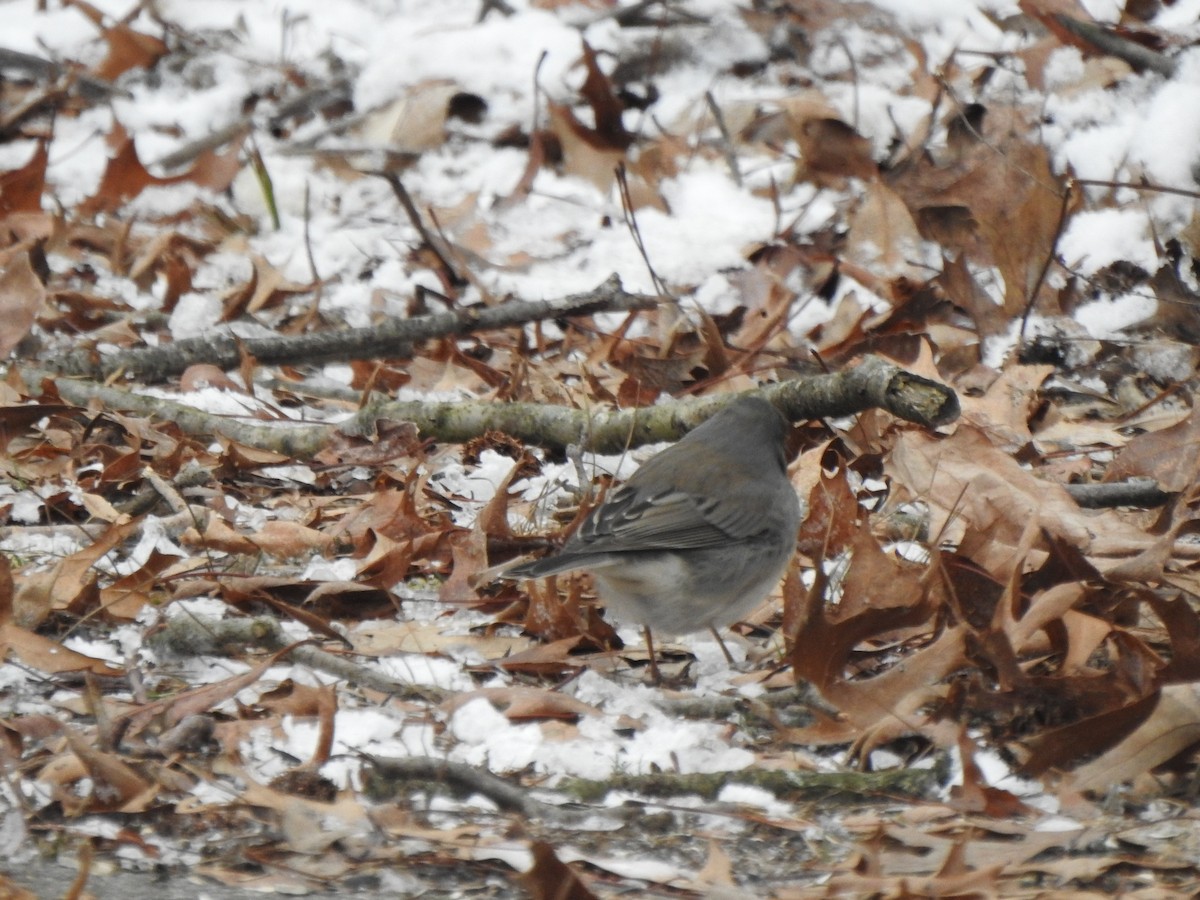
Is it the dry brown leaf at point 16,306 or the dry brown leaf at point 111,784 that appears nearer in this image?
the dry brown leaf at point 111,784

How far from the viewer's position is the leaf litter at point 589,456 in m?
2.56

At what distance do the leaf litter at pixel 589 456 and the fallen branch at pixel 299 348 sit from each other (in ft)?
0.17

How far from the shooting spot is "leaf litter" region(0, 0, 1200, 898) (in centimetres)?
256

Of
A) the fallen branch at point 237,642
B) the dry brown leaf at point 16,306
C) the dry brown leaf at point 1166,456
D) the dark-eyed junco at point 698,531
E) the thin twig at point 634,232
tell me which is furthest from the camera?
the thin twig at point 634,232

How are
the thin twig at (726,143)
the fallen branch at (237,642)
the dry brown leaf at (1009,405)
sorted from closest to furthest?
the fallen branch at (237,642) < the dry brown leaf at (1009,405) < the thin twig at (726,143)

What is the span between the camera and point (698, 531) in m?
3.76

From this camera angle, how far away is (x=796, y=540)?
3844 mm

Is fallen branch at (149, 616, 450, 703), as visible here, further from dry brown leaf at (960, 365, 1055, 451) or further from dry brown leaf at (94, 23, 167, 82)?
dry brown leaf at (94, 23, 167, 82)

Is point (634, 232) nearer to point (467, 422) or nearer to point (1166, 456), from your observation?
point (467, 422)

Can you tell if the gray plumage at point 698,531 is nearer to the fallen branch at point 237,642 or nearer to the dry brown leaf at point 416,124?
the fallen branch at point 237,642

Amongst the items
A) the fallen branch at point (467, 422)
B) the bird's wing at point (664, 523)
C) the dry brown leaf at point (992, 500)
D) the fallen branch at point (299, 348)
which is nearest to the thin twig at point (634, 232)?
the fallen branch at point (299, 348)

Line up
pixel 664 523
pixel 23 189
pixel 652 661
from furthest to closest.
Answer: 1. pixel 23 189
2. pixel 664 523
3. pixel 652 661

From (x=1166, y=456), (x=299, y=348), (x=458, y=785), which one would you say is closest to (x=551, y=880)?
(x=458, y=785)

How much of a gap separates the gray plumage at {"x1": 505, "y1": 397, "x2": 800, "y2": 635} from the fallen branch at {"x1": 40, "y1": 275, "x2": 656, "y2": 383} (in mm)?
994
